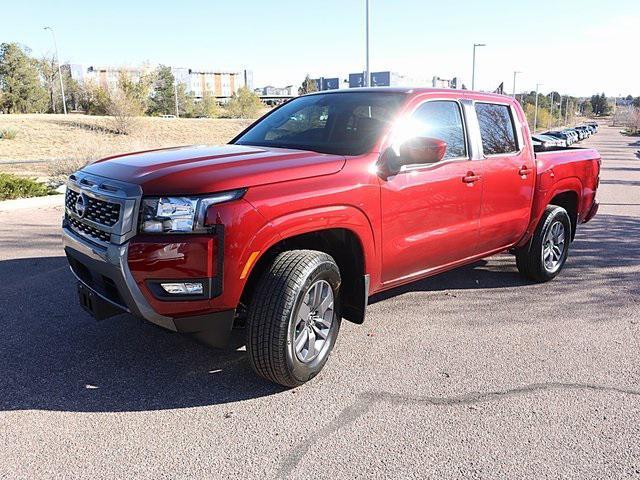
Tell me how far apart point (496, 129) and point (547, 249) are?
156 centimetres

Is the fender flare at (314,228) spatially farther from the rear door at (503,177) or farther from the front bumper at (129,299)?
the rear door at (503,177)

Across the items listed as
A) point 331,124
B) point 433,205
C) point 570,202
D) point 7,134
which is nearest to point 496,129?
point 433,205

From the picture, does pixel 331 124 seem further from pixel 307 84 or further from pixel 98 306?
pixel 307 84

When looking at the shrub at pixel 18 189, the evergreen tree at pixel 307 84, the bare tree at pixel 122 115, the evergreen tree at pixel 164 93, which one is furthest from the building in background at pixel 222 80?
the shrub at pixel 18 189

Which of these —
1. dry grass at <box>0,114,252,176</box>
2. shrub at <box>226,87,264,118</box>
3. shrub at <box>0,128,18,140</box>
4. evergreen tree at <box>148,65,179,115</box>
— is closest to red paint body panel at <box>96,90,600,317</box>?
dry grass at <box>0,114,252,176</box>

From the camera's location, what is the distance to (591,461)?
276cm

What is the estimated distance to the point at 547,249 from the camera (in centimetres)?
582

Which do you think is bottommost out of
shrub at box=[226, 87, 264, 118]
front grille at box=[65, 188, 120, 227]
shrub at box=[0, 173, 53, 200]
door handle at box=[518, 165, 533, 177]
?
shrub at box=[0, 173, 53, 200]

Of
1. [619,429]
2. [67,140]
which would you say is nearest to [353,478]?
[619,429]

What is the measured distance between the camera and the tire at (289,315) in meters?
3.21

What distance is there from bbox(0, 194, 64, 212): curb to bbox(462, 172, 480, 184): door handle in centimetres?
885

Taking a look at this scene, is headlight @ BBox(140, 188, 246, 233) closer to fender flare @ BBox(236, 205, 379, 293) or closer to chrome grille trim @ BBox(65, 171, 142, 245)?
chrome grille trim @ BBox(65, 171, 142, 245)

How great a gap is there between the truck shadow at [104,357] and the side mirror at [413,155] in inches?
65.3

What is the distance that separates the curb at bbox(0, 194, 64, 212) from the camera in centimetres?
1017
